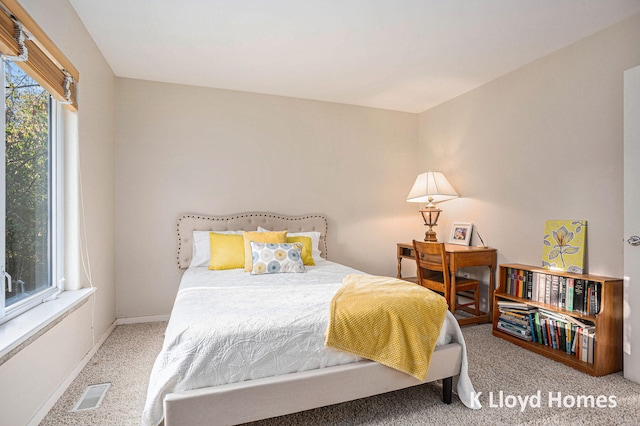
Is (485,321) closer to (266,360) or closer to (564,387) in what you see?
(564,387)

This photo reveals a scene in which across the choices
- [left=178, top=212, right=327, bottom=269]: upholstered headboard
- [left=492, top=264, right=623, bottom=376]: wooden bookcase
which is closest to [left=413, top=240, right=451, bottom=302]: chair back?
[left=492, top=264, right=623, bottom=376]: wooden bookcase

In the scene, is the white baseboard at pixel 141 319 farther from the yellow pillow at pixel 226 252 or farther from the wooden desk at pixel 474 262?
the wooden desk at pixel 474 262

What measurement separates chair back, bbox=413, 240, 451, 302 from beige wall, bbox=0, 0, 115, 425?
9.73ft

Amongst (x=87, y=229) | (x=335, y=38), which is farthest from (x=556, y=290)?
(x=87, y=229)

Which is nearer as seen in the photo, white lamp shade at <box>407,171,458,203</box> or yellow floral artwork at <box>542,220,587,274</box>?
yellow floral artwork at <box>542,220,587,274</box>

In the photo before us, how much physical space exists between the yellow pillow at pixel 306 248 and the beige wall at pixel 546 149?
1.84 m

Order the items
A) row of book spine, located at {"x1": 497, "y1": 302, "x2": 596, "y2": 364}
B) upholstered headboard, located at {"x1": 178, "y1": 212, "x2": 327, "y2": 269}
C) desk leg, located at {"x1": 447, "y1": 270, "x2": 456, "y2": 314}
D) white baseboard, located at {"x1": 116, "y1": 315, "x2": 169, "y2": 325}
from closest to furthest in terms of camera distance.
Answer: row of book spine, located at {"x1": 497, "y1": 302, "x2": 596, "y2": 364}, desk leg, located at {"x1": 447, "y1": 270, "x2": 456, "y2": 314}, white baseboard, located at {"x1": 116, "y1": 315, "x2": 169, "y2": 325}, upholstered headboard, located at {"x1": 178, "y1": 212, "x2": 327, "y2": 269}

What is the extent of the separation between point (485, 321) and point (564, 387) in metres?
1.33

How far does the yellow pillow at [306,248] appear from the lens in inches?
135

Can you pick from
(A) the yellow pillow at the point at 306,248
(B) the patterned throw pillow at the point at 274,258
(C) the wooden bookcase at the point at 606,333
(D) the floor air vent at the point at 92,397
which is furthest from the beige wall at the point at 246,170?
(C) the wooden bookcase at the point at 606,333

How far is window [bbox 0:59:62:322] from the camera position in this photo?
1.83m

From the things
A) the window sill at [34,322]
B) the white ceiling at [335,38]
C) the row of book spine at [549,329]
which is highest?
the white ceiling at [335,38]

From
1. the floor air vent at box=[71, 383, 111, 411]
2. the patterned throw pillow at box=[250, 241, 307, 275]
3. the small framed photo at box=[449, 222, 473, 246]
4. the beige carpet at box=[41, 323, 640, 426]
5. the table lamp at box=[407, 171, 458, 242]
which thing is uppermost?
the table lamp at box=[407, 171, 458, 242]

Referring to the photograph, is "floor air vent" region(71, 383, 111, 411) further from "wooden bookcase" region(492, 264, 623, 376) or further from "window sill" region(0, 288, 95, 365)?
"wooden bookcase" region(492, 264, 623, 376)
